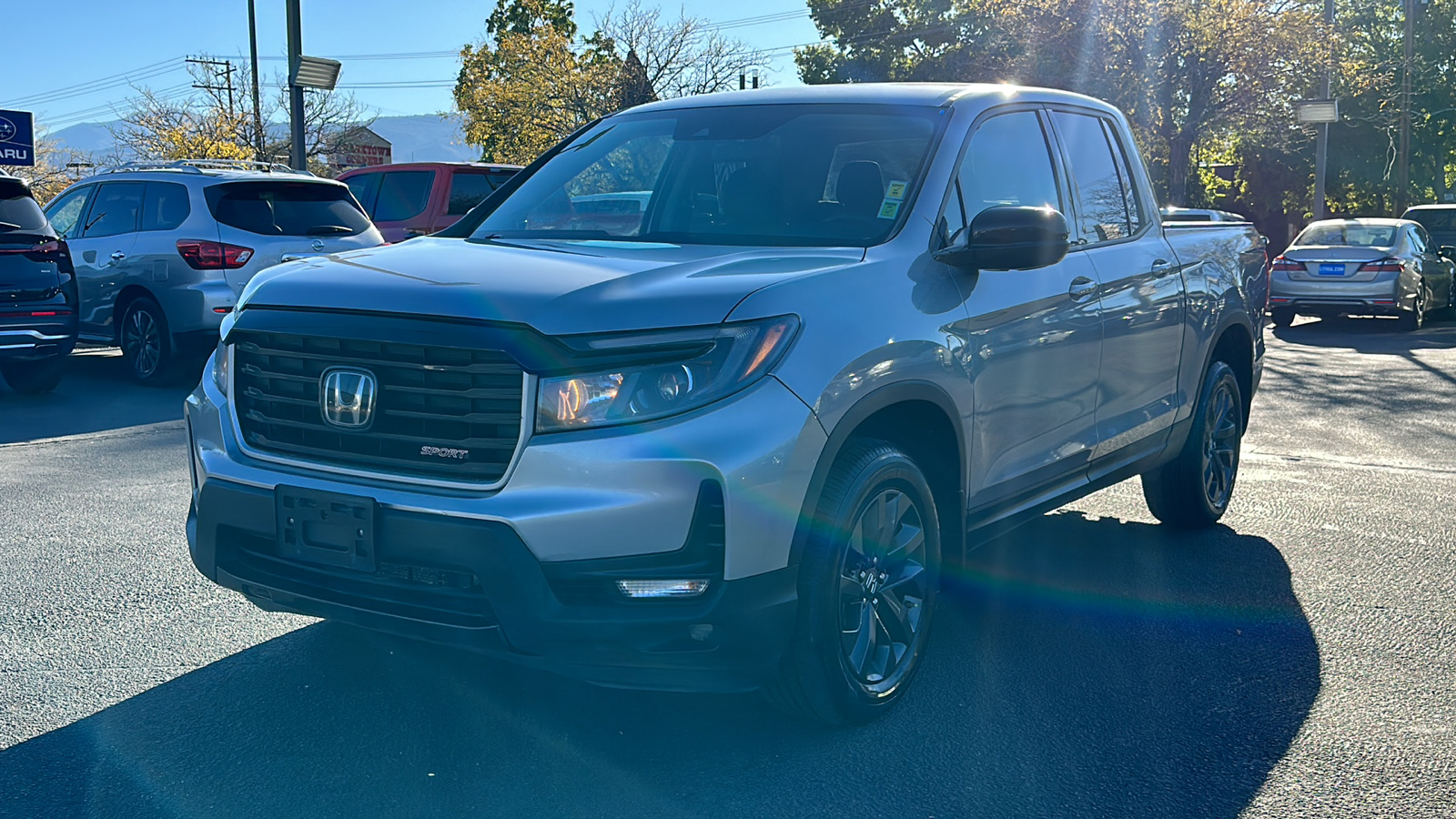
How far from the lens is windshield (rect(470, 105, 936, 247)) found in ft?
14.6

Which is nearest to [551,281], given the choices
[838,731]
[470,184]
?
[838,731]

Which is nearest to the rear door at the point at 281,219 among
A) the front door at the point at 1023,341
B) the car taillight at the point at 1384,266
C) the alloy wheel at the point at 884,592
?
the front door at the point at 1023,341

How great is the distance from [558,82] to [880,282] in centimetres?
4187

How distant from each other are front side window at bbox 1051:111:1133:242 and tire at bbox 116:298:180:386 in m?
8.22

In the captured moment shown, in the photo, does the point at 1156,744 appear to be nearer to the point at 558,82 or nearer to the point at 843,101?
the point at 843,101

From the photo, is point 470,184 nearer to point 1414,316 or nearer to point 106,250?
point 106,250

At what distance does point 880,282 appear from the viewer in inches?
154

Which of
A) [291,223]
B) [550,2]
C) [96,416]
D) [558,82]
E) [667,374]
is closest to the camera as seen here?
[667,374]

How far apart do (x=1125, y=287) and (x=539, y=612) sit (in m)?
2.95

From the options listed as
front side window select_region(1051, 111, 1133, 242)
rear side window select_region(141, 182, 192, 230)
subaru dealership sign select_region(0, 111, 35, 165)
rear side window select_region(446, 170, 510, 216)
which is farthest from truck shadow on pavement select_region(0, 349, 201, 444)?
subaru dealership sign select_region(0, 111, 35, 165)

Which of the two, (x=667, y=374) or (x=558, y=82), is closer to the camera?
(x=667, y=374)

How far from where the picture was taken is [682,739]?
3.82 m

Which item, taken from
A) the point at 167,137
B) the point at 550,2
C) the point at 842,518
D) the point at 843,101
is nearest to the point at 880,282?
the point at 842,518

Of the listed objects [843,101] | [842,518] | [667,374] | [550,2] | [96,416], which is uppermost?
[550,2]
